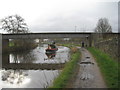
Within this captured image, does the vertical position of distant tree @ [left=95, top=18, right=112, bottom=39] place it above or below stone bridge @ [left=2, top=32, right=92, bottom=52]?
above

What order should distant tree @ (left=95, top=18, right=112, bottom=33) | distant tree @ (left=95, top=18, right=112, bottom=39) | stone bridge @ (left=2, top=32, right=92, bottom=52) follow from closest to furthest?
stone bridge @ (left=2, top=32, right=92, bottom=52) → distant tree @ (left=95, top=18, right=112, bottom=39) → distant tree @ (left=95, top=18, right=112, bottom=33)

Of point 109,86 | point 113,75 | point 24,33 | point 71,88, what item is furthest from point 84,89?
point 24,33

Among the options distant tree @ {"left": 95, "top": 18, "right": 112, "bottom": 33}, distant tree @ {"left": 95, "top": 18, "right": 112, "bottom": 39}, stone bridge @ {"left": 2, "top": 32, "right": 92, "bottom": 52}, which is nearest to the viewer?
stone bridge @ {"left": 2, "top": 32, "right": 92, "bottom": 52}

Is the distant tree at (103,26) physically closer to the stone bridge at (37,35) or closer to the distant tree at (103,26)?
the distant tree at (103,26)

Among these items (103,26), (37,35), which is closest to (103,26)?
(103,26)

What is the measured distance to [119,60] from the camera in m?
11.1

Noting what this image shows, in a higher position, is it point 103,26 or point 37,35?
point 103,26

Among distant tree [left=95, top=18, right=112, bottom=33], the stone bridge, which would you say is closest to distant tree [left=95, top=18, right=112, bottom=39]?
distant tree [left=95, top=18, right=112, bottom=33]

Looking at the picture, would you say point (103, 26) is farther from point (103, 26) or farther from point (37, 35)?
point (37, 35)

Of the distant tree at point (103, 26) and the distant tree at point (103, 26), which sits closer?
the distant tree at point (103, 26)

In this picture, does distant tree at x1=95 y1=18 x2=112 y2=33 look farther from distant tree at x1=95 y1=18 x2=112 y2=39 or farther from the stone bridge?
the stone bridge

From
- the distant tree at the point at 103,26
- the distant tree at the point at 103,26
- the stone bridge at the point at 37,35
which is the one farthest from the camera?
the distant tree at the point at 103,26

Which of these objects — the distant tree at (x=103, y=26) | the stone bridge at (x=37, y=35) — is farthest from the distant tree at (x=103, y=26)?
the stone bridge at (x=37, y=35)

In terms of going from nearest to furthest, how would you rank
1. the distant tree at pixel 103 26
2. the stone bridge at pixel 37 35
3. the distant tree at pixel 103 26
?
the stone bridge at pixel 37 35 < the distant tree at pixel 103 26 < the distant tree at pixel 103 26
